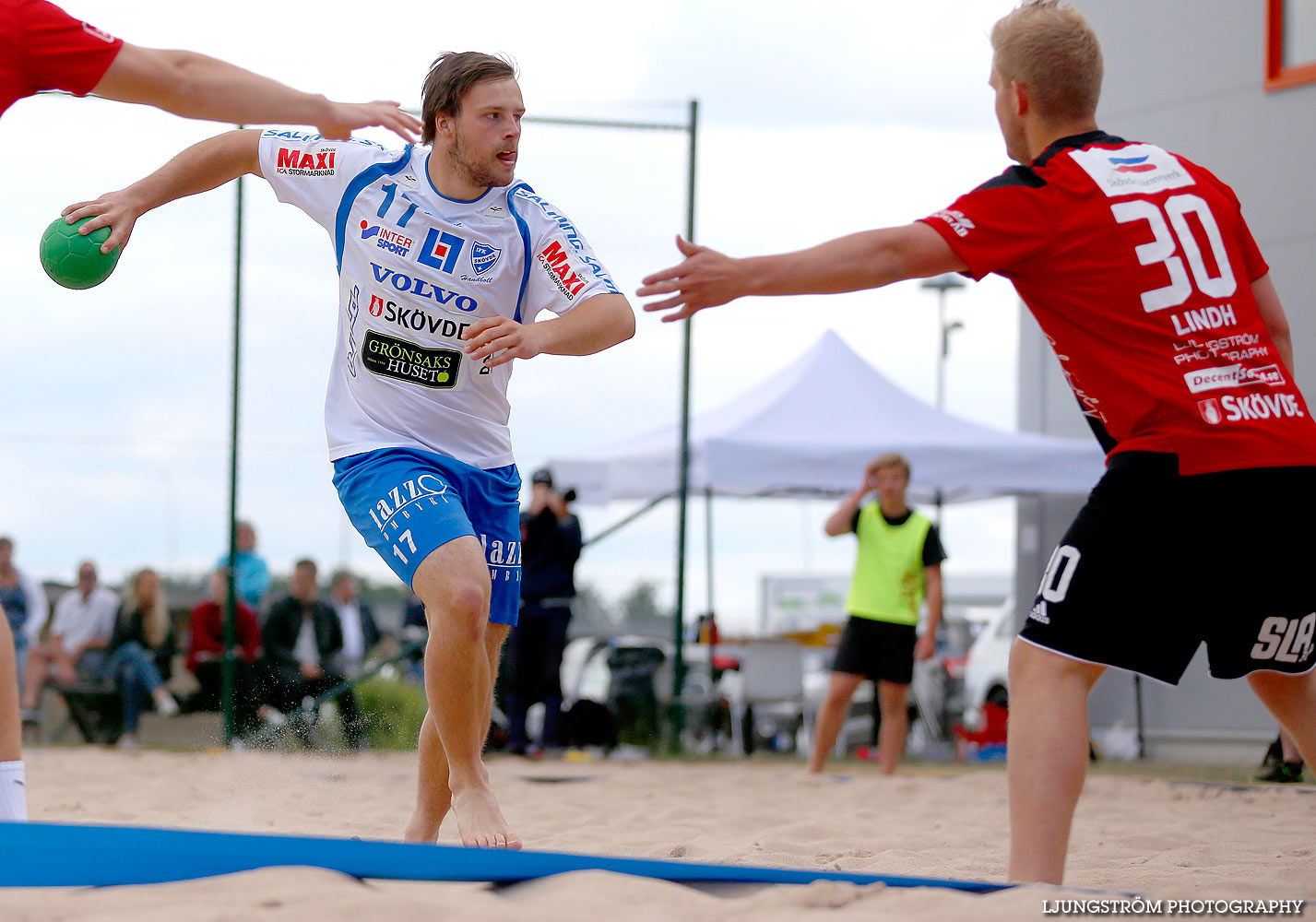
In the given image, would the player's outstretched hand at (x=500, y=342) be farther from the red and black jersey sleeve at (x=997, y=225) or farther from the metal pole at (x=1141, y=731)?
the metal pole at (x=1141, y=731)

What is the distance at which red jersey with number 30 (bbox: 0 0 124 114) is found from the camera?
8.64 ft

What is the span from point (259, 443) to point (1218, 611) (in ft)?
26.2

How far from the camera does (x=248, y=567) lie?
9.72 metres

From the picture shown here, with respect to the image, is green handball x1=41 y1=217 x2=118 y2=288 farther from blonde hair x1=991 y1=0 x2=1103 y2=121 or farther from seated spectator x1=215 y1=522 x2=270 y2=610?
seated spectator x1=215 y1=522 x2=270 y2=610

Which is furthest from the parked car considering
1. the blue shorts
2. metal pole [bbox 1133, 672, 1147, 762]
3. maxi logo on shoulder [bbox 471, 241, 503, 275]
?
maxi logo on shoulder [bbox 471, 241, 503, 275]

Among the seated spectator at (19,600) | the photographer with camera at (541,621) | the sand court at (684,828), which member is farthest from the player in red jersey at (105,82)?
the seated spectator at (19,600)

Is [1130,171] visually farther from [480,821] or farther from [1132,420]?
[480,821]

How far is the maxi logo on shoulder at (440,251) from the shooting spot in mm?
3523

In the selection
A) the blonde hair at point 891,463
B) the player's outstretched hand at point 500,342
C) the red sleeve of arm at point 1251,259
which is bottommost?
the player's outstretched hand at point 500,342

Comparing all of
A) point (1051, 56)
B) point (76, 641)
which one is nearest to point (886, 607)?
point (1051, 56)

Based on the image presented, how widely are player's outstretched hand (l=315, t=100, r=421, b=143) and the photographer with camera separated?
20.4 ft

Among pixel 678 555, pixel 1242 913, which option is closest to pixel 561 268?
pixel 1242 913

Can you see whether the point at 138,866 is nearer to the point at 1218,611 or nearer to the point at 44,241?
the point at 44,241

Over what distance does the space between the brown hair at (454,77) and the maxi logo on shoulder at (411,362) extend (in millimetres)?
558
